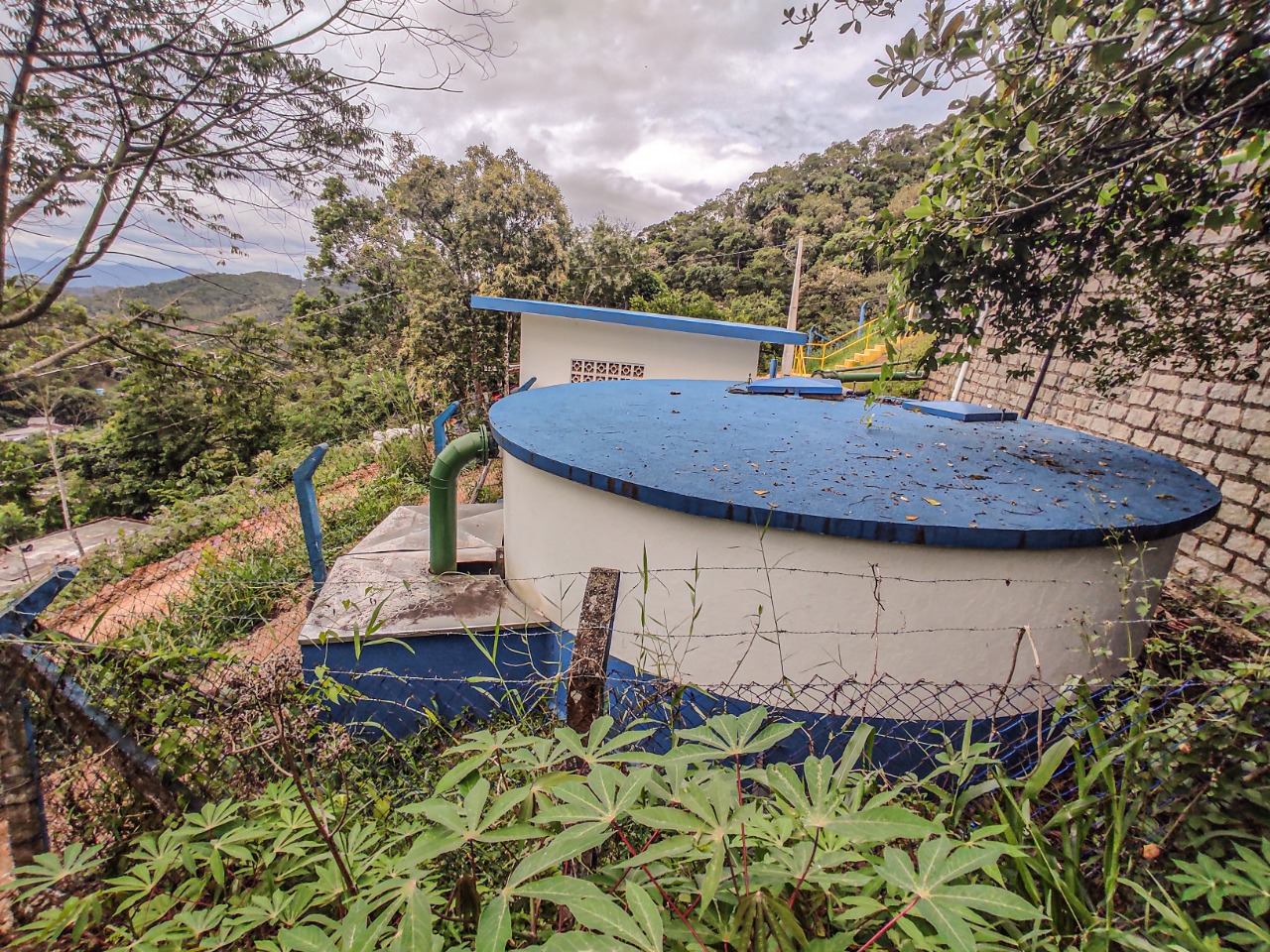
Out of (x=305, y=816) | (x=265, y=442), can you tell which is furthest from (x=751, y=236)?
(x=305, y=816)

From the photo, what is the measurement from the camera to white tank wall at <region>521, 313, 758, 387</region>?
8.37 m

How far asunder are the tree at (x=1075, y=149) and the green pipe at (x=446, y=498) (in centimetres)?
287

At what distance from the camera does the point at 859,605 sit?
226cm

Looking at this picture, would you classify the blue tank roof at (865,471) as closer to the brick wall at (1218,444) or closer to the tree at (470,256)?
the brick wall at (1218,444)

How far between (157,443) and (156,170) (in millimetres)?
16973

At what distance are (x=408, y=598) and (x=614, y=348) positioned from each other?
613 cm

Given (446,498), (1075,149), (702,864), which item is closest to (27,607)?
(446,498)

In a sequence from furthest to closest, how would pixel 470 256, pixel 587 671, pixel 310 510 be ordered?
pixel 470 256 → pixel 310 510 → pixel 587 671

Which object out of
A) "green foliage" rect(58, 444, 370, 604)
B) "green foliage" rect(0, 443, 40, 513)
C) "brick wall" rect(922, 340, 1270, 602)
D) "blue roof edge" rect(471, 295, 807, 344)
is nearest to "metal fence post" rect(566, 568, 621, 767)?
"brick wall" rect(922, 340, 1270, 602)

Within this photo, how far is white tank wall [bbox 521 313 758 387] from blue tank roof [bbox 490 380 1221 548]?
4.15 meters

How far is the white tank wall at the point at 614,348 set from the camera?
8.37 metres

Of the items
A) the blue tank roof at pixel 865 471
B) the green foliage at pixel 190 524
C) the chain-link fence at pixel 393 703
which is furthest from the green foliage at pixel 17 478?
the blue tank roof at pixel 865 471

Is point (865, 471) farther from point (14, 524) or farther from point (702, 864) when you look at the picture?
point (14, 524)

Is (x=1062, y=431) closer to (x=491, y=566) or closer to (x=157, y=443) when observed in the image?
(x=491, y=566)
